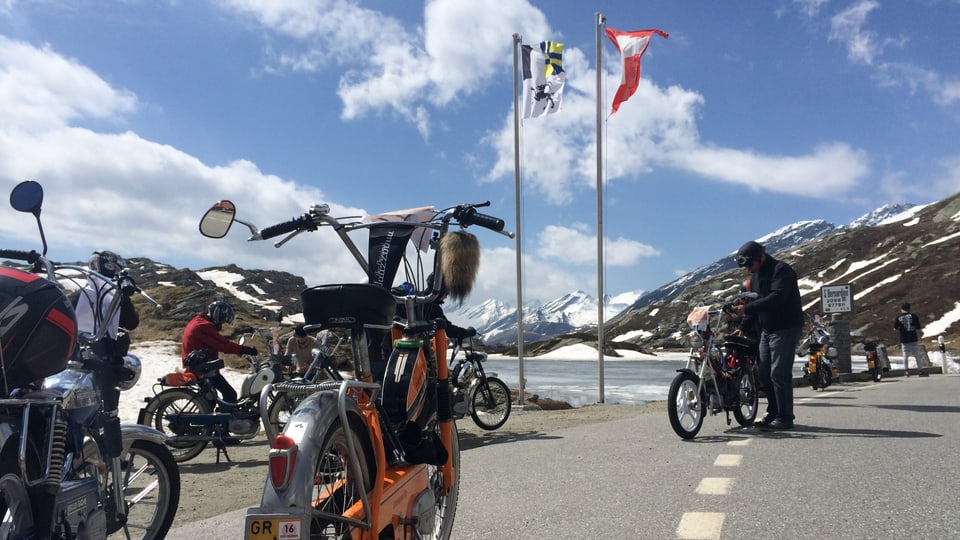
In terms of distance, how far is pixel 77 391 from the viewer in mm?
3234

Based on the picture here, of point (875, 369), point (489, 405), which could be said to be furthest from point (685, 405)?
point (875, 369)

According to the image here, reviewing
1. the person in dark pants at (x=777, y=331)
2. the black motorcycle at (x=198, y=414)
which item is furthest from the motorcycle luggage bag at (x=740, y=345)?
the black motorcycle at (x=198, y=414)

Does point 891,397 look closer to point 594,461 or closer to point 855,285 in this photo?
point 594,461

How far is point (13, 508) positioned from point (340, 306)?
1431 millimetres

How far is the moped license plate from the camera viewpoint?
83.8 inches

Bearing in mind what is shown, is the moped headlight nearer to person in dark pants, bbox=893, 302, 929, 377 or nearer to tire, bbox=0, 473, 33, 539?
tire, bbox=0, 473, 33, 539

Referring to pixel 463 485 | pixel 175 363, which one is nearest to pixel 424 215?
pixel 463 485

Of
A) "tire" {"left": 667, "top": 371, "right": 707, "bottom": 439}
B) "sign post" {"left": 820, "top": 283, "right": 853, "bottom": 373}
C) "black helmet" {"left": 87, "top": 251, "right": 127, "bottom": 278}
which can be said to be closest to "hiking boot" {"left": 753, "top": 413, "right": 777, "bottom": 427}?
"tire" {"left": 667, "top": 371, "right": 707, "bottom": 439}

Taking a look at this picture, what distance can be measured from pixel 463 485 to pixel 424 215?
2.57 m

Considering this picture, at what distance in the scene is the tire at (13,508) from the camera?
8.75ft

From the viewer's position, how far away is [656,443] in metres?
7.05

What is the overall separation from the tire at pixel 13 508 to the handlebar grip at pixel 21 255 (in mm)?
961

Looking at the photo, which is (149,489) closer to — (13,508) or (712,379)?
(13,508)

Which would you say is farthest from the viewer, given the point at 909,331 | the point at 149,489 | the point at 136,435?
the point at 909,331
